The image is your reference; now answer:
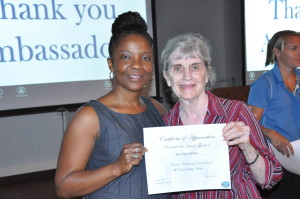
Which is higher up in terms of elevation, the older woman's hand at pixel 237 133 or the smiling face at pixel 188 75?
the smiling face at pixel 188 75

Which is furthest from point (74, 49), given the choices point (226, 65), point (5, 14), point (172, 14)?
point (226, 65)

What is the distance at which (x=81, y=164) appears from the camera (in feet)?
4.39

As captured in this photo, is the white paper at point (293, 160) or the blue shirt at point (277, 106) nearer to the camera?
the white paper at point (293, 160)

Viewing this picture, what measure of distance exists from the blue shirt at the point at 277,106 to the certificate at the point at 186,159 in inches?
44.3

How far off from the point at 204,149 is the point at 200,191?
0.21 m

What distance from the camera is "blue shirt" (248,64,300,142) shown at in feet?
7.80

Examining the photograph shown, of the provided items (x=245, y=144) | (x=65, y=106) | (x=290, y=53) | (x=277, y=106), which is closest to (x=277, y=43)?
(x=290, y=53)

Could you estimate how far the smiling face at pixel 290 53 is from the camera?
2.49m

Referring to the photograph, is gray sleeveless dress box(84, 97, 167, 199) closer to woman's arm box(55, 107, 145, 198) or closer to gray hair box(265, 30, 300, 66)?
woman's arm box(55, 107, 145, 198)

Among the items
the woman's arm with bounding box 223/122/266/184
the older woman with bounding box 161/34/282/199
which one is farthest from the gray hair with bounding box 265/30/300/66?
the woman's arm with bounding box 223/122/266/184

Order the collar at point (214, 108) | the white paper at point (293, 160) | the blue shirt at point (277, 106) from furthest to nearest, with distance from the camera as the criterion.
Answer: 1. the blue shirt at point (277, 106)
2. the white paper at point (293, 160)
3. the collar at point (214, 108)

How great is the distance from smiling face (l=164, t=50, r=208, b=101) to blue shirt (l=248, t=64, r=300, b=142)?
103 centimetres

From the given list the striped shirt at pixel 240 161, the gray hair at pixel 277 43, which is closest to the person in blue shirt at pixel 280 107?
the gray hair at pixel 277 43

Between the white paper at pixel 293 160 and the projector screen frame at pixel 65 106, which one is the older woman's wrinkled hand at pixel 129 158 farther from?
the projector screen frame at pixel 65 106
